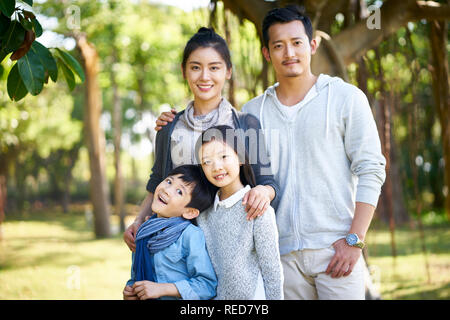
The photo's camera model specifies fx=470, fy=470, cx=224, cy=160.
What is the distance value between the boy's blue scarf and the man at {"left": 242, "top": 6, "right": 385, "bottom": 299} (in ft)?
1.66

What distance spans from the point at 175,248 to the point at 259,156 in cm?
55

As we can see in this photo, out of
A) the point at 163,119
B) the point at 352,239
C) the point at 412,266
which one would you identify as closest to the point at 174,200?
the point at 163,119

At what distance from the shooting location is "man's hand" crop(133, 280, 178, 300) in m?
1.79

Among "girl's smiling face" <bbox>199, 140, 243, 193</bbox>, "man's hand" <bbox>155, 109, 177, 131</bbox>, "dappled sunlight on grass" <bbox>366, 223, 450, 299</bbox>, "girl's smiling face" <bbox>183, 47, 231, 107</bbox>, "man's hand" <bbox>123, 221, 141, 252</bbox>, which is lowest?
"dappled sunlight on grass" <bbox>366, 223, 450, 299</bbox>

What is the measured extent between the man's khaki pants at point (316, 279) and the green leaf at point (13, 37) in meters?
1.46

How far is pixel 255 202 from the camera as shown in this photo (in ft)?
5.89

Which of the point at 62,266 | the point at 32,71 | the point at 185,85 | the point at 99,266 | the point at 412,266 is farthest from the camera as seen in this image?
the point at 62,266

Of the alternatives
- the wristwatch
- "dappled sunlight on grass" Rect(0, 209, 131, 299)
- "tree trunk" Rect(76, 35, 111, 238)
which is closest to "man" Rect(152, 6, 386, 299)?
the wristwatch

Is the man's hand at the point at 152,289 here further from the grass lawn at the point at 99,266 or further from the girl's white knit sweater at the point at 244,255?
the grass lawn at the point at 99,266

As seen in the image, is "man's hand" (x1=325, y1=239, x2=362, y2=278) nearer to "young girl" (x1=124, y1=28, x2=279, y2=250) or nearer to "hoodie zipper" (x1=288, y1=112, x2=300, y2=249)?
"hoodie zipper" (x1=288, y1=112, x2=300, y2=249)

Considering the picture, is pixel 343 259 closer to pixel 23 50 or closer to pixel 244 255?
pixel 244 255

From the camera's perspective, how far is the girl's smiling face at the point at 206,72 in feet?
6.70

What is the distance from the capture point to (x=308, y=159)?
2.09m
